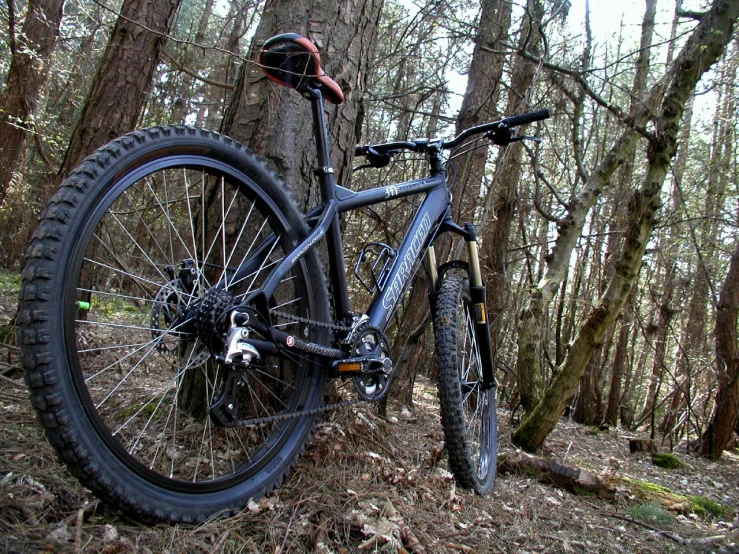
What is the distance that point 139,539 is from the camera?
54.6 inches

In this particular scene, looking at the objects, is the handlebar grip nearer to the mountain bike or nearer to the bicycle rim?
the mountain bike

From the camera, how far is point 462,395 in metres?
2.85

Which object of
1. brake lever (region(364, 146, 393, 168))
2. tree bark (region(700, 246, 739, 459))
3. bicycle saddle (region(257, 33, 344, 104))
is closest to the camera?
bicycle saddle (region(257, 33, 344, 104))

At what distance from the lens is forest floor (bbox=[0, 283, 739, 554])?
141 centimetres

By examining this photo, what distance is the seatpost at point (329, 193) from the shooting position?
2.02m

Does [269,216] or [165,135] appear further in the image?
[269,216]

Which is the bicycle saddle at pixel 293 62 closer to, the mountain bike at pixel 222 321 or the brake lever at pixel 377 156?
the mountain bike at pixel 222 321

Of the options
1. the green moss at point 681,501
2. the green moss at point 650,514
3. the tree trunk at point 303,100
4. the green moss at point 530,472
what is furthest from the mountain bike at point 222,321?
the green moss at point 681,501

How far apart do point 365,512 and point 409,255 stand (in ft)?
3.86

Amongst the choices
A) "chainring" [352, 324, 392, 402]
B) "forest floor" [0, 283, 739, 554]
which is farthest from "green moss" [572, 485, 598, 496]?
"chainring" [352, 324, 392, 402]

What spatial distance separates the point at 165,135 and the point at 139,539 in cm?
118

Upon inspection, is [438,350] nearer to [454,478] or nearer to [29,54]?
[454,478]

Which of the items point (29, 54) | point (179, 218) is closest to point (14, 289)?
point (29, 54)

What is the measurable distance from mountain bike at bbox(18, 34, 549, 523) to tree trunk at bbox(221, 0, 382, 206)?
0.76ft
